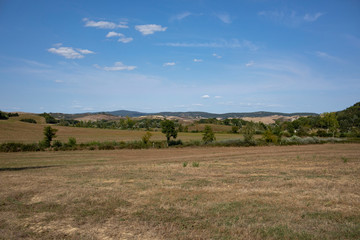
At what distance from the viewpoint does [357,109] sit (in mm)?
140750

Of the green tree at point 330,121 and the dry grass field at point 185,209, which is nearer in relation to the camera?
the dry grass field at point 185,209

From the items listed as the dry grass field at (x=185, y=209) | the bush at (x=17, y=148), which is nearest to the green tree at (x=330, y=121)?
the bush at (x=17, y=148)

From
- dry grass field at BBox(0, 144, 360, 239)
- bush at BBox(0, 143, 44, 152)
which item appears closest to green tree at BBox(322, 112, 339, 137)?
bush at BBox(0, 143, 44, 152)

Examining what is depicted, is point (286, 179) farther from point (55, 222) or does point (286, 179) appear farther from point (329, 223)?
point (55, 222)

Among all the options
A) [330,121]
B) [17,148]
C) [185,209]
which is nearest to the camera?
[185,209]

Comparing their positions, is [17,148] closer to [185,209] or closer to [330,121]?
[185,209]

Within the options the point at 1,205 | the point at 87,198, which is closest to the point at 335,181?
the point at 87,198

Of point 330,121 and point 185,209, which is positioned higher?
point 330,121

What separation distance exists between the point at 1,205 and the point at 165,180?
8.09 m

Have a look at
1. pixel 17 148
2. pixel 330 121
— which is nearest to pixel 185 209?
pixel 17 148

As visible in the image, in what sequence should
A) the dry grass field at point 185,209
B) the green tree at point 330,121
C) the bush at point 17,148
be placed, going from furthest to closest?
the green tree at point 330,121
the bush at point 17,148
the dry grass field at point 185,209

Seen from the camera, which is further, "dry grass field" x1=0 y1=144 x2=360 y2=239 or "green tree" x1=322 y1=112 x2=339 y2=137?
"green tree" x1=322 y1=112 x2=339 y2=137

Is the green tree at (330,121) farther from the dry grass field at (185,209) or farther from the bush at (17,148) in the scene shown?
the dry grass field at (185,209)

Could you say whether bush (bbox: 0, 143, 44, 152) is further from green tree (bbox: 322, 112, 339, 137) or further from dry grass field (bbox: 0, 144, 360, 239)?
green tree (bbox: 322, 112, 339, 137)
